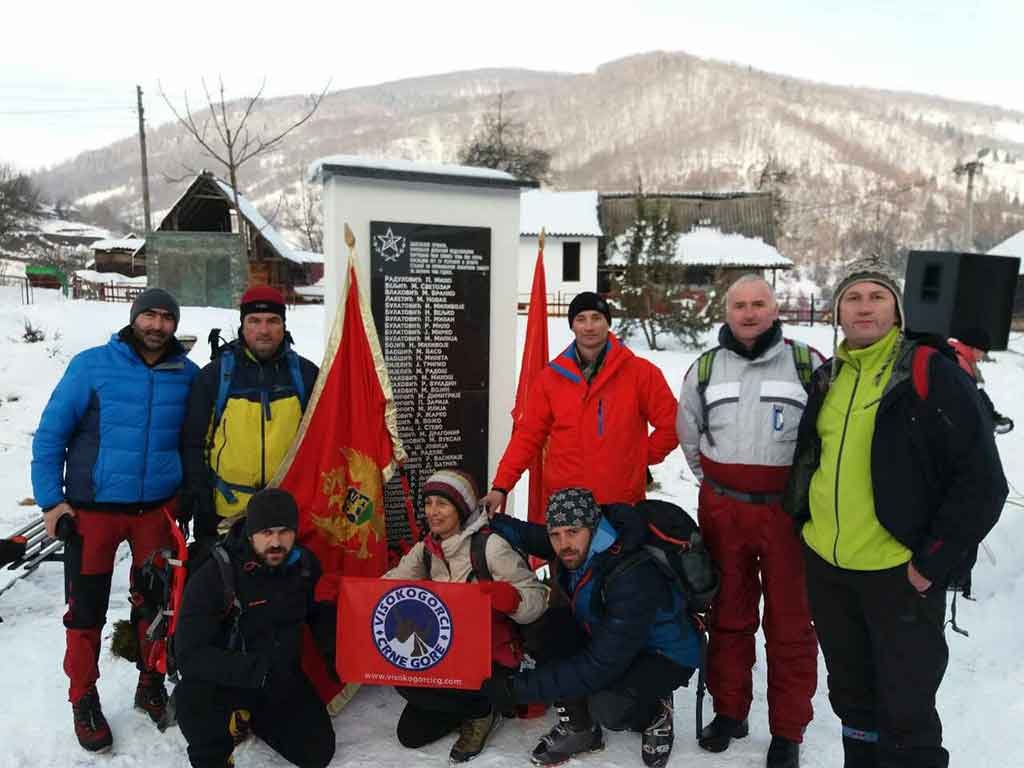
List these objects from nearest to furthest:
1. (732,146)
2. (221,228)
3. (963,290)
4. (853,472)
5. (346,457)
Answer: (853,472), (346,457), (963,290), (221,228), (732,146)

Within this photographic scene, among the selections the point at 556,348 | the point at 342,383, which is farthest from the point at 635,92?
the point at 342,383

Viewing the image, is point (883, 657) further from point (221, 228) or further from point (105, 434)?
point (221, 228)

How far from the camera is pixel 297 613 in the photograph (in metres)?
3.10

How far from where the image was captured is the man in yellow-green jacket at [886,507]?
234 cm

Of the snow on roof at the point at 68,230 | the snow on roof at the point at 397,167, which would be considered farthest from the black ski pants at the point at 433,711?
the snow on roof at the point at 68,230

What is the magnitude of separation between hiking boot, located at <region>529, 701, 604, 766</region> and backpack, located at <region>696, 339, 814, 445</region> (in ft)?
4.41

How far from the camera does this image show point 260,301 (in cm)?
344

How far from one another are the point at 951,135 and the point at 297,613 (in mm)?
193397

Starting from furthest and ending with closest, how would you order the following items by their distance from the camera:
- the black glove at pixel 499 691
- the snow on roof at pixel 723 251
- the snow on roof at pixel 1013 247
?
1. the snow on roof at pixel 723 251
2. the snow on roof at pixel 1013 247
3. the black glove at pixel 499 691

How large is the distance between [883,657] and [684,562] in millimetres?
799

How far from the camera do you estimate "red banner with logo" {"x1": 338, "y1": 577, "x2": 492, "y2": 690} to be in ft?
10.1

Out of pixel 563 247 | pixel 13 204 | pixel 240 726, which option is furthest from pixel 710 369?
pixel 13 204

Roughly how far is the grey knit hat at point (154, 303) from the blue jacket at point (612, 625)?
86.7 inches

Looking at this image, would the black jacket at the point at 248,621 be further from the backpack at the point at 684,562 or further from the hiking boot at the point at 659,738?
the hiking boot at the point at 659,738
